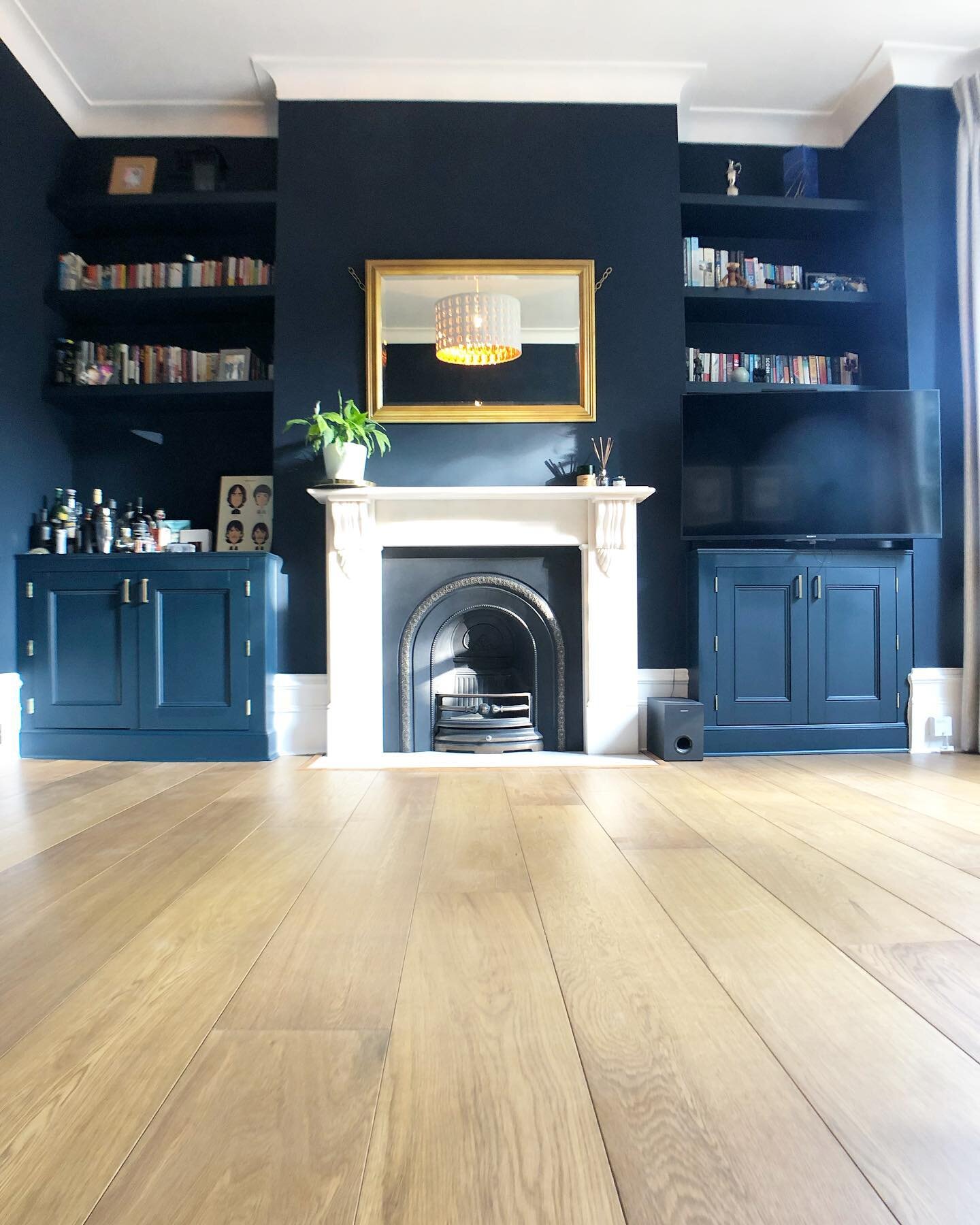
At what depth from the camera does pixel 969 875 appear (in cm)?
179

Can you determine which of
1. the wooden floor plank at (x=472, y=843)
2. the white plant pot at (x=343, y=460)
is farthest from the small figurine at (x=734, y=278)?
the wooden floor plank at (x=472, y=843)

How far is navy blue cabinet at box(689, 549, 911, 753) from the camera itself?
3.73 meters

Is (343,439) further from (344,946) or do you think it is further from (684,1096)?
(684,1096)

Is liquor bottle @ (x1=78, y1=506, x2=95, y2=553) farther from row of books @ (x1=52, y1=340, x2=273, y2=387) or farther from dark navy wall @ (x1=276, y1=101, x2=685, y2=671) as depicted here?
dark navy wall @ (x1=276, y1=101, x2=685, y2=671)

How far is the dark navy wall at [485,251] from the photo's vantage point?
3.89 m

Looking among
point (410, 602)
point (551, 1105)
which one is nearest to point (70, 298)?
point (410, 602)

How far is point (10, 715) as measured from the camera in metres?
3.58

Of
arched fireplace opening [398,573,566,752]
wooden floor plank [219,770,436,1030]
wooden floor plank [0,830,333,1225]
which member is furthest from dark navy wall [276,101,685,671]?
wooden floor plank [0,830,333,1225]

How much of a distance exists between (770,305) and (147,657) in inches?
130

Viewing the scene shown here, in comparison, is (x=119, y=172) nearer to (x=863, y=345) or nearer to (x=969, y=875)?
(x=863, y=345)

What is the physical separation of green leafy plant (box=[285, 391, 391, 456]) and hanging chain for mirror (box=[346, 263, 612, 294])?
50 centimetres

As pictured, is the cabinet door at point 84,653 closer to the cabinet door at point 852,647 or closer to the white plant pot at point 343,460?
the white plant pot at point 343,460

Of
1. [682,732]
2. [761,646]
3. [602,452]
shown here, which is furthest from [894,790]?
[602,452]

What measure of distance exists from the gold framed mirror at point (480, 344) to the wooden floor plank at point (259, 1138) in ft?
10.4
